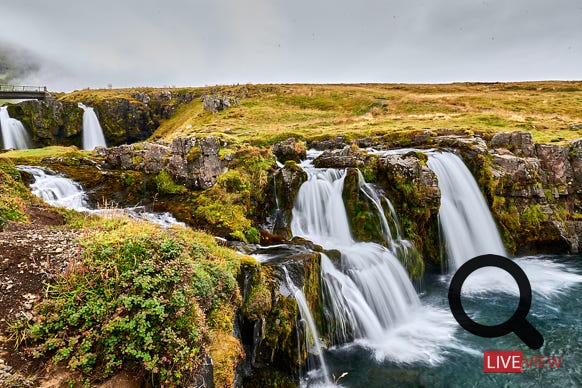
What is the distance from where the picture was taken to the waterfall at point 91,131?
150 ft

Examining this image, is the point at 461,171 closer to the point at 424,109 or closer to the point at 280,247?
the point at 280,247

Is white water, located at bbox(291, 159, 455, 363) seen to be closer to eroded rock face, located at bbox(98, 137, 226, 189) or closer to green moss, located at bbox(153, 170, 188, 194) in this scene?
eroded rock face, located at bbox(98, 137, 226, 189)

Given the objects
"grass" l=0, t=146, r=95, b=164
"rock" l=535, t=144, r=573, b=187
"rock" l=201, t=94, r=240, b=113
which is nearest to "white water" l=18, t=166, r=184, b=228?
"grass" l=0, t=146, r=95, b=164

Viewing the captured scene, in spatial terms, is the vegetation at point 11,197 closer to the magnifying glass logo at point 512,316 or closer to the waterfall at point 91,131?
the magnifying glass logo at point 512,316

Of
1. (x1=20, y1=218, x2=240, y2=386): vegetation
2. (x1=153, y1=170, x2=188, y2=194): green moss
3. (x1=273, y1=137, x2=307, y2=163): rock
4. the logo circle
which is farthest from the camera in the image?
(x1=273, y1=137, x2=307, y2=163): rock

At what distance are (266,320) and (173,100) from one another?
6172 cm

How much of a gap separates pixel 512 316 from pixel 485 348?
4.11 metres

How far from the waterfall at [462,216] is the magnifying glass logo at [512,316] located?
0.55 metres

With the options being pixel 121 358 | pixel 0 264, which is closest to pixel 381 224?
pixel 121 358

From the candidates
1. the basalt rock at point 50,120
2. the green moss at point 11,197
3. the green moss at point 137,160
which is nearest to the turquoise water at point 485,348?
the green moss at point 11,197

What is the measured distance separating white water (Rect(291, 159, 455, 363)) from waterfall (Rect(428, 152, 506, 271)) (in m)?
5.74

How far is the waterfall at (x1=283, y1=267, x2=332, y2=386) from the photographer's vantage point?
30.5 feet

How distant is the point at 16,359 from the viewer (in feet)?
14.0

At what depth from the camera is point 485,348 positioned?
11039 mm
